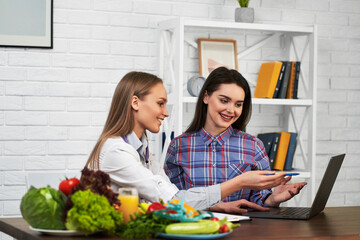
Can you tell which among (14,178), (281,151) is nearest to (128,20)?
(14,178)

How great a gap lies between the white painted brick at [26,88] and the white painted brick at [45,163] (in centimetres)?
40

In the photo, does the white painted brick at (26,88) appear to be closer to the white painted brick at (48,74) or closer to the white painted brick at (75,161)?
the white painted brick at (48,74)

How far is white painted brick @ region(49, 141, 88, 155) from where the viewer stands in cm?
362

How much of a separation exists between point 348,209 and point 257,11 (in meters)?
1.88

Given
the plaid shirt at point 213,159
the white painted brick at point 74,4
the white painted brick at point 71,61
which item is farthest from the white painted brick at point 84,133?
the plaid shirt at point 213,159

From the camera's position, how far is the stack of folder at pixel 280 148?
153 inches

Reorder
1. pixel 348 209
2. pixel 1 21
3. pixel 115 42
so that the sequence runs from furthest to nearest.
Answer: pixel 115 42, pixel 1 21, pixel 348 209

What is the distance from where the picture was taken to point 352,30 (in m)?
4.31

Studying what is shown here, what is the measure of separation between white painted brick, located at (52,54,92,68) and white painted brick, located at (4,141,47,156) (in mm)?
499

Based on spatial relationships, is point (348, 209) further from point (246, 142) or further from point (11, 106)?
point (11, 106)

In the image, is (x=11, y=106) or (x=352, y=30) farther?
(x=352, y=30)

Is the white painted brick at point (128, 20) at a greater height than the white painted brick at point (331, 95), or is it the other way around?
the white painted brick at point (128, 20)

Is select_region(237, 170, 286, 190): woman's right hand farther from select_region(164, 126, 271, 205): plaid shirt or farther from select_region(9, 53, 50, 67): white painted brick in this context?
select_region(9, 53, 50, 67): white painted brick

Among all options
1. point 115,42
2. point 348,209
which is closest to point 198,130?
point 348,209
